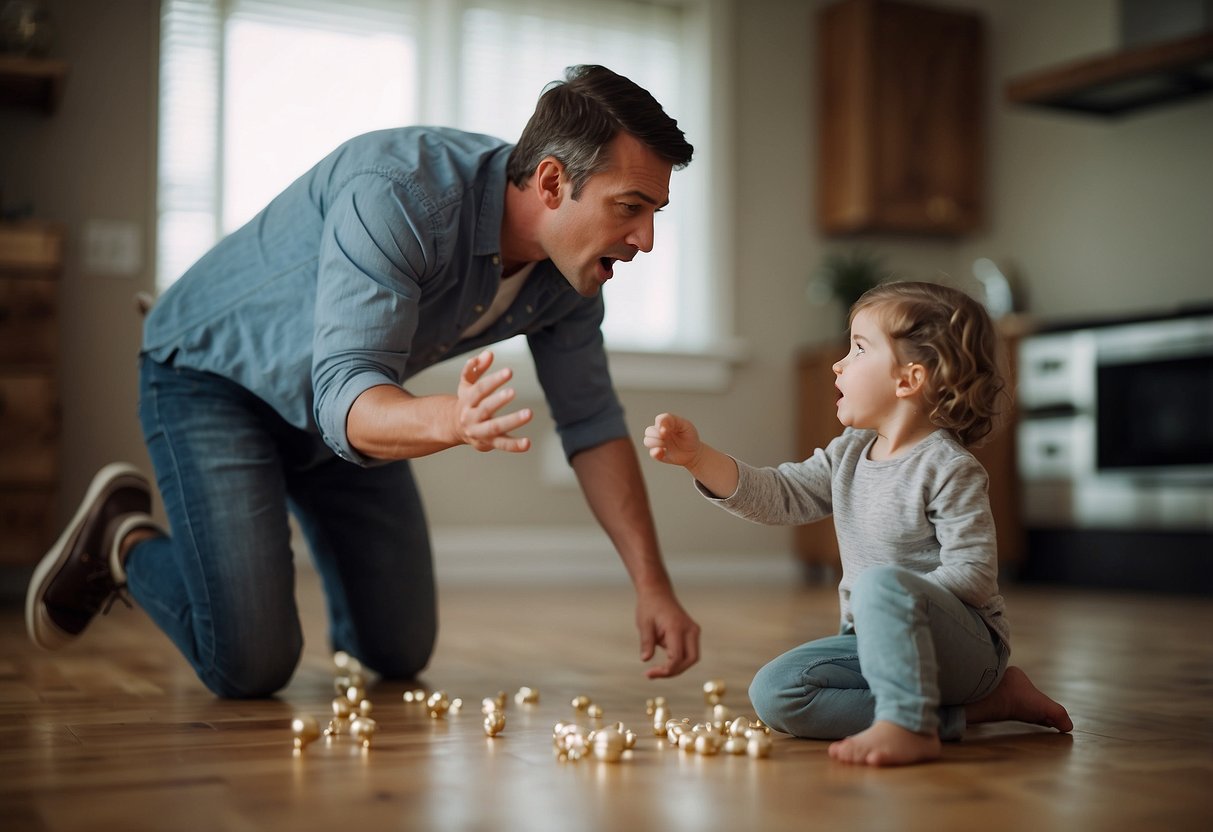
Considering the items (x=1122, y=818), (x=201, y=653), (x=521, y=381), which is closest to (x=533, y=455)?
(x=521, y=381)

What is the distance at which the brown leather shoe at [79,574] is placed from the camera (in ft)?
6.27

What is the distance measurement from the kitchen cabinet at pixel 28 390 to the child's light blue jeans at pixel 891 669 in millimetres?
2323

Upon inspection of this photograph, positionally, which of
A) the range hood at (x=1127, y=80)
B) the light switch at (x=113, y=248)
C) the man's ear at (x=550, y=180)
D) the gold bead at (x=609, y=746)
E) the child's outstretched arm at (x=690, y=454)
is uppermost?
the range hood at (x=1127, y=80)

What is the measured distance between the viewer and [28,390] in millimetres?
3094

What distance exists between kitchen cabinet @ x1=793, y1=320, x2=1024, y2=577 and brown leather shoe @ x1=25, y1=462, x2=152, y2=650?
2.58 m

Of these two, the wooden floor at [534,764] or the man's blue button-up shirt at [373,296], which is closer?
the wooden floor at [534,764]

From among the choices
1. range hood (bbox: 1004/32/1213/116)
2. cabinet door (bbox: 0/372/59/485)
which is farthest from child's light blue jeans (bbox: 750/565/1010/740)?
range hood (bbox: 1004/32/1213/116)

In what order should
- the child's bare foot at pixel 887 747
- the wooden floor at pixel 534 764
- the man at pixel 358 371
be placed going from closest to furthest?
the wooden floor at pixel 534 764 → the child's bare foot at pixel 887 747 → the man at pixel 358 371

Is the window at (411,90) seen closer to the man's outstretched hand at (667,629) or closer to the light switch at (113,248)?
the light switch at (113,248)

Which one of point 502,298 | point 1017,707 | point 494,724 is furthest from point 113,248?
point 1017,707

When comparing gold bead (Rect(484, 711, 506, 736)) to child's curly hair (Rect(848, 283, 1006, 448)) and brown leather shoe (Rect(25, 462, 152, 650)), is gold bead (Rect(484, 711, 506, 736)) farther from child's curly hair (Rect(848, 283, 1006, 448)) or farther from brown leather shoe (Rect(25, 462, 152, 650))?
brown leather shoe (Rect(25, 462, 152, 650))

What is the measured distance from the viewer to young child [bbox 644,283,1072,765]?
122 centimetres

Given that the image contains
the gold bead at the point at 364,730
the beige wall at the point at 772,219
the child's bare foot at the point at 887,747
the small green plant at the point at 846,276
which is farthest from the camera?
the small green plant at the point at 846,276

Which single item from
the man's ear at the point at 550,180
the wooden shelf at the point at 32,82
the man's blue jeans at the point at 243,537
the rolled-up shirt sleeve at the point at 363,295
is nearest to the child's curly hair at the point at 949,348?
the man's ear at the point at 550,180
